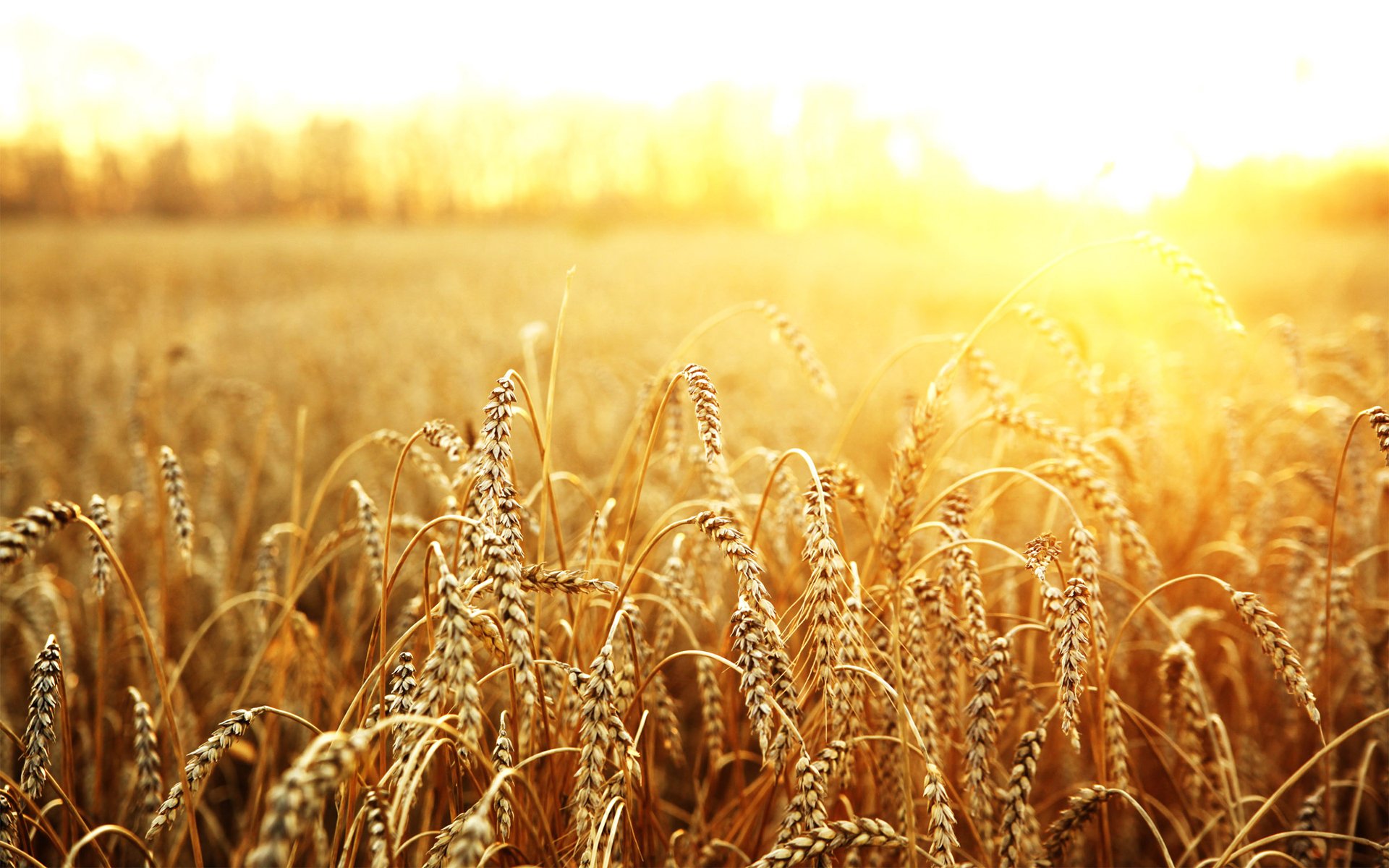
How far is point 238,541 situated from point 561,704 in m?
1.22

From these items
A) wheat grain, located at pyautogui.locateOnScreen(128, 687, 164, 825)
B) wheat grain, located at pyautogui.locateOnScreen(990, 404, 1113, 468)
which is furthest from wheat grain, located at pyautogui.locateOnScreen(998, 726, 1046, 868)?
wheat grain, located at pyautogui.locateOnScreen(128, 687, 164, 825)

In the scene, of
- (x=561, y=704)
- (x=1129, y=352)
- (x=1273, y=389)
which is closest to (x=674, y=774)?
(x=561, y=704)

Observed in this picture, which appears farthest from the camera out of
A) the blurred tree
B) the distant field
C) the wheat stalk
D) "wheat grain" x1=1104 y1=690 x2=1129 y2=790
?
the blurred tree

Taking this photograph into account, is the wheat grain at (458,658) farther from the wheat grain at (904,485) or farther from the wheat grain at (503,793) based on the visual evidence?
the wheat grain at (904,485)

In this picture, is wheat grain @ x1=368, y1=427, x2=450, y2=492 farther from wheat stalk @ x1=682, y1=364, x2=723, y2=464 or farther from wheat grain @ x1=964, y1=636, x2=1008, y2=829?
wheat grain @ x1=964, y1=636, x2=1008, y2=829

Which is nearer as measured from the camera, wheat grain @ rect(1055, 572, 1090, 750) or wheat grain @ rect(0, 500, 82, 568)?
wheat grain @ rect(0, 500, 82, 568)

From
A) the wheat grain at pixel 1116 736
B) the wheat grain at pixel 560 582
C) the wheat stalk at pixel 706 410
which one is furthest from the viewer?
the wheat grain at pixel 1116 736

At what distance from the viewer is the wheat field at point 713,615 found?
903mm

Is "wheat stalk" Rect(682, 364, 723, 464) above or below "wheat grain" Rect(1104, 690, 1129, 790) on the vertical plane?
above

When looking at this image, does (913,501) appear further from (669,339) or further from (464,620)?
(669,339)

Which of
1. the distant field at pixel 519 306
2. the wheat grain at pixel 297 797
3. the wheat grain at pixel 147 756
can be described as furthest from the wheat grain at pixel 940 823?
the wheat grain at pixel 147 756

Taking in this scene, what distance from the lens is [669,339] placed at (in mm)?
6410

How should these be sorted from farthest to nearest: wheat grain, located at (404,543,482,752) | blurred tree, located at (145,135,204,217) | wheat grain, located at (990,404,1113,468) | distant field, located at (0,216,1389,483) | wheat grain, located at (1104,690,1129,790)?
blurred tree, located at (145,135,204,217), distant field, located at (0,216,1389,483), wheat grain, located at (990,404,1113,468), wheat grain, located at (1104,690,1129,790), wheat grain, located at (404,543,482,752)

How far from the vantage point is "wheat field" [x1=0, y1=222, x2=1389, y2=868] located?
2.96ft
